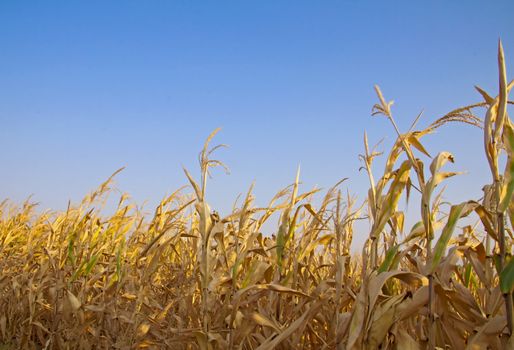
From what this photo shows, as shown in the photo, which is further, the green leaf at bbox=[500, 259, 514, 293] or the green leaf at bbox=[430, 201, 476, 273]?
the green leaf at bbox=[430, 201, 476, 273]

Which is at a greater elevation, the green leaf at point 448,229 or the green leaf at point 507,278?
the green leaf at point 448,229

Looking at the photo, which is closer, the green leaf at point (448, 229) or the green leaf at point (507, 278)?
the green leaf at point (507, 278)

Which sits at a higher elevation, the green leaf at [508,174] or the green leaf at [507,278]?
the green leaf at [508,174]

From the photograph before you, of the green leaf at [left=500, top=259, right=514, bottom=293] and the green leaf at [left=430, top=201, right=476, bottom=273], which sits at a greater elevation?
the green leaf at [left=430, top=201, right=476, bottom=273]

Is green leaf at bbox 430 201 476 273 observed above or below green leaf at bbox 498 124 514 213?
below

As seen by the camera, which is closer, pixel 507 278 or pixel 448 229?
pixel 507 278

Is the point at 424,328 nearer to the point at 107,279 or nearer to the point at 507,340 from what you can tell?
the point at 507,340

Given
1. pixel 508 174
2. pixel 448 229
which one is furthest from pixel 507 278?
pixel 508 174

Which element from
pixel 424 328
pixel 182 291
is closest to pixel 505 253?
pixel 424 328

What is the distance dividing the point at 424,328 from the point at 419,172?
2.71 ft

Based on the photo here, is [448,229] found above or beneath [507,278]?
above

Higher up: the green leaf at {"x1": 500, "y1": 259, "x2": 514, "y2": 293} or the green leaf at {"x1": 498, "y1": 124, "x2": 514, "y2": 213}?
the green leaf at {"x1": 498, "y1": 124, "x2": 514, "y2": 213}

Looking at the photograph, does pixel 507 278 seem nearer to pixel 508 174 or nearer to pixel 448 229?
pixel 448 229

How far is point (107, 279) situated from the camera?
13.0 ft
